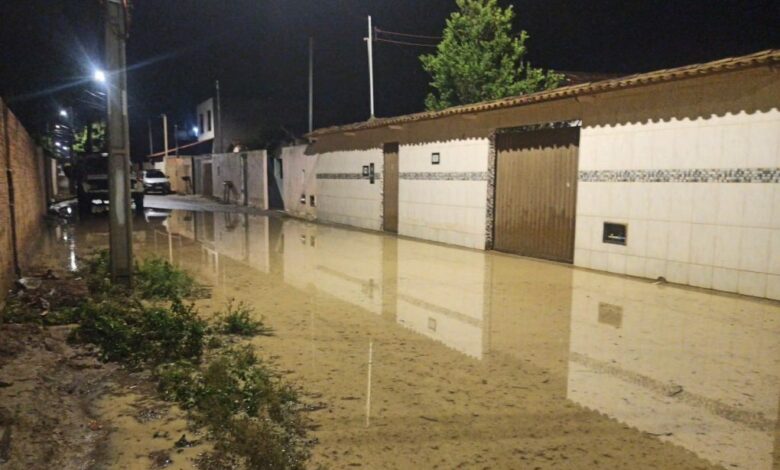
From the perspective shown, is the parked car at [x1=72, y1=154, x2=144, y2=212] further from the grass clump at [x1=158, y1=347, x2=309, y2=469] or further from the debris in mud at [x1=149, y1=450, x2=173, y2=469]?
the debris in mud at [x1=149, y1=450, x2=173, y2=469]

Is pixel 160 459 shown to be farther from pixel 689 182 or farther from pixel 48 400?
pixel 689 182

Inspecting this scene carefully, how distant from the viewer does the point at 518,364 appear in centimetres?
504

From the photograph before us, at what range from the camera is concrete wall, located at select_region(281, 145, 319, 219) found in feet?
65.2

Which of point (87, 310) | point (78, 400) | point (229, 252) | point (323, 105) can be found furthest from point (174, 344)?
point (323, 105)

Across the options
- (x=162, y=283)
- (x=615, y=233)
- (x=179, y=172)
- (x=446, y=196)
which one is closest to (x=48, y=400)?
(x=162, y=283)

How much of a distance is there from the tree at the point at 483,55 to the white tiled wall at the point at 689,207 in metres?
7.44

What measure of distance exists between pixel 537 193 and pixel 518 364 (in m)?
6.24

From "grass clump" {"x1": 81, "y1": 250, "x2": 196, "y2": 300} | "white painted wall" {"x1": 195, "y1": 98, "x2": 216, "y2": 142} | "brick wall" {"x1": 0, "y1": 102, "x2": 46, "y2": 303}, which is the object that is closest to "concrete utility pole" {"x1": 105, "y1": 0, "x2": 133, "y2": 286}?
"grass clump" {"x1": 81, "y1": 250, "x2": 196, "y2": 300}

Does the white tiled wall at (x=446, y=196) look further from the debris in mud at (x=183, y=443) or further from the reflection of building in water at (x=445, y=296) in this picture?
the debris in mud at (x=183, y=443)

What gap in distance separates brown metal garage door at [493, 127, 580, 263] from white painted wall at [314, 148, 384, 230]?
503cm

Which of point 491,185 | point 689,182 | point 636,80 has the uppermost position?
point 636,80

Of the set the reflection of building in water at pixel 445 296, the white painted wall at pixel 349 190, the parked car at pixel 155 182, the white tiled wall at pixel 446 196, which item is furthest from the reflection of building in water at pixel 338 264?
the parked car at pixel 155 182

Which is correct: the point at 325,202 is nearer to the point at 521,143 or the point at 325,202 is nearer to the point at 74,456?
the point at 521,143

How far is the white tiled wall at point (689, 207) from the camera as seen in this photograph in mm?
7238
